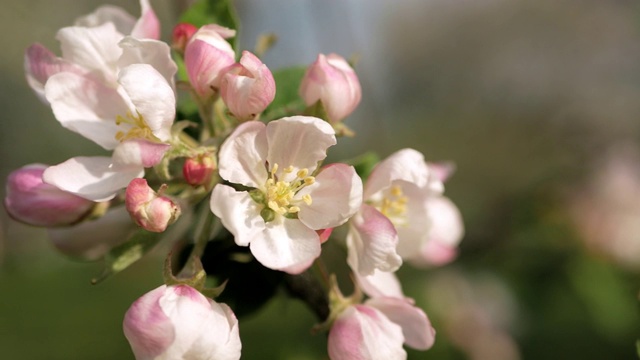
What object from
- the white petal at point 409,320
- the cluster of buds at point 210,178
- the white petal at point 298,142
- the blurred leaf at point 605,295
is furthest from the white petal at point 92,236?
the blurred leaf at point 605,295

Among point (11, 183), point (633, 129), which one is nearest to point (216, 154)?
point (11, 183)

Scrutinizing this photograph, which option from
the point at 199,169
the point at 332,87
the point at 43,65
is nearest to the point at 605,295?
the point at 332,87

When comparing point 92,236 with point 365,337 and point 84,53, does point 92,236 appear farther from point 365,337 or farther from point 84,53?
point 365,337

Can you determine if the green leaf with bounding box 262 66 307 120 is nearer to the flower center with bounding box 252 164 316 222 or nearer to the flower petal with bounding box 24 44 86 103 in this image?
the flower center with bounding box 252 164 316 222

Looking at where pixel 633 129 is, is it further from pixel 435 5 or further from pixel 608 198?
pixel 435 5

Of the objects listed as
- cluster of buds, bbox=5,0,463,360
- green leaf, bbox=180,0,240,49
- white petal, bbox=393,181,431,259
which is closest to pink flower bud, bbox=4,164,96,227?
cluster of buds, bbox=5,0,463,360
